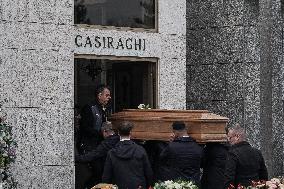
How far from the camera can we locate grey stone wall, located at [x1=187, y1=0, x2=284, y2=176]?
15.6 m

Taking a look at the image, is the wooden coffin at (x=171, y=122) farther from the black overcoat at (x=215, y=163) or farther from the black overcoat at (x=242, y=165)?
the black overcoat at (x=242, y=165)

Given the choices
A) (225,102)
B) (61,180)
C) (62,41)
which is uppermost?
(62,41)

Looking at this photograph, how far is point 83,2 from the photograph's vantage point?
13.4 m

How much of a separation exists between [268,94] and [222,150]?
4947 millimetres

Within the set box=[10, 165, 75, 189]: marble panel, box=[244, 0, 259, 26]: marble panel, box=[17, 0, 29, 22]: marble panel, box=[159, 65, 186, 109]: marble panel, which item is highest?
box=[244, 0, 259, 26]: marble panel

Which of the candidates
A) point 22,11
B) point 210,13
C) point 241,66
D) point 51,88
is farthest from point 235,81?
point 22,11

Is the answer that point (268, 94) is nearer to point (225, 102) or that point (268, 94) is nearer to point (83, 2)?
point (225, 102)

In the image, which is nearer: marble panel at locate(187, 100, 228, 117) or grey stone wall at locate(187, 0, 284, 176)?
grey stone wall at locate(187, 0, 284, 176)

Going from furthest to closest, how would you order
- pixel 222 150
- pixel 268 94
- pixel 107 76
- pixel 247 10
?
pixel 268 94, pixel 247 10, pixel 107 76, pixel 222 150

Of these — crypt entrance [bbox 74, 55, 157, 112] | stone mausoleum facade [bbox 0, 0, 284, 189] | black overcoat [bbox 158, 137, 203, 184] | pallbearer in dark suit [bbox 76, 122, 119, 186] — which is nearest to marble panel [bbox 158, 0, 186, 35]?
stone mausoleum facade [bbox 0, 0, 284, 189]

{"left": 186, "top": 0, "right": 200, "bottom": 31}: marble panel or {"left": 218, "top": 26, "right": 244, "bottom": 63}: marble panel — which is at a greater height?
{"left": 186, "top": 0, "right": 200, "bottom": 31}: marble panel

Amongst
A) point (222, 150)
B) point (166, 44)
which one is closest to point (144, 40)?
point (166, 44)

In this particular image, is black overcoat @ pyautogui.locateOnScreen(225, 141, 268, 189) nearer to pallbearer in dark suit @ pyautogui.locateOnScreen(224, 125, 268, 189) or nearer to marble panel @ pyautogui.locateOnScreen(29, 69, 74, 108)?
pallbearer in dark suit @ pyautogui.locateOnScreen(224, 125, 268, 189)

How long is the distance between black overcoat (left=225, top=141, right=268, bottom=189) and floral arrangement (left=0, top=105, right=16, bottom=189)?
2990mm
